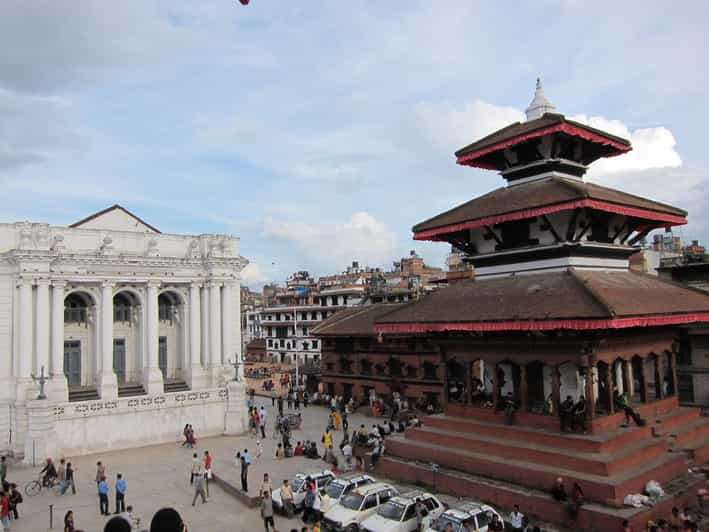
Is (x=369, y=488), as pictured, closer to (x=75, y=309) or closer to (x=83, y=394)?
(x=83, y=394)

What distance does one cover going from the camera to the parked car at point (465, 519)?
15.3 metres

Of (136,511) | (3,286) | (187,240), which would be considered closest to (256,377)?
(187,240)

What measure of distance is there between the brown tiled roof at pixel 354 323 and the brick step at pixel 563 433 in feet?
69.6

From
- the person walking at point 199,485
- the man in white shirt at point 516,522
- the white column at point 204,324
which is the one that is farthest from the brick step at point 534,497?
the white column at point 204,324

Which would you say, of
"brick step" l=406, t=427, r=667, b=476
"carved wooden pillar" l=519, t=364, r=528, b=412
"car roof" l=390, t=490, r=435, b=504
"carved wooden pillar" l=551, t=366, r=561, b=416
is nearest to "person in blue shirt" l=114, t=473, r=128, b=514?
"car roof" l=390, t=490, r=435, b=504

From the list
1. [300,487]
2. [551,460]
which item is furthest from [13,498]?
[551,460]

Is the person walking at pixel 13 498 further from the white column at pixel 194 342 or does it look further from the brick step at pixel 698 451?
the brick step at pixel 698 451

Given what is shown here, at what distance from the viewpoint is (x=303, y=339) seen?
3125 inches

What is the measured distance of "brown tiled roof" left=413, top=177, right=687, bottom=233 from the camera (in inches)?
766

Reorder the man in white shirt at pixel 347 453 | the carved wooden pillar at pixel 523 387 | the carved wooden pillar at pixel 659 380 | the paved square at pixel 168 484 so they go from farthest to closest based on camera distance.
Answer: the man in white shirt at pixel 347 453 < the carved wooden pillar at pixel 659 380 < the paved square at pixel 168 484 < the carved wooden pillar at pixel 523 387

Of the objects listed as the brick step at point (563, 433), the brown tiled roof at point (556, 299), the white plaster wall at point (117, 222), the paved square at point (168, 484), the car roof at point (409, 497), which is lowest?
the paved square at point (168, 484)

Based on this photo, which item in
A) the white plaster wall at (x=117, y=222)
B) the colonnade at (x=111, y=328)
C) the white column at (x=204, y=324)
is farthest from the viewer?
the white plaster wall at (x=117, y=222)

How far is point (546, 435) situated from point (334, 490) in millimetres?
7210

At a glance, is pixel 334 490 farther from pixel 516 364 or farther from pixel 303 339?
pixel 303 339
